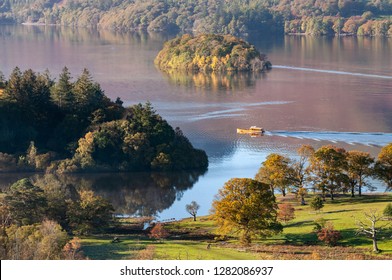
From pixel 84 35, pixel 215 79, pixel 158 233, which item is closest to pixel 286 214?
pixel 158 233

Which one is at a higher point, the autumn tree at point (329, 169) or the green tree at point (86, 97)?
the green tree at point (86, 97)

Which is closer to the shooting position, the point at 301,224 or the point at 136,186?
the point at 301,224

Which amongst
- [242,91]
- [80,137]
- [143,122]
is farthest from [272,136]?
[242,91]

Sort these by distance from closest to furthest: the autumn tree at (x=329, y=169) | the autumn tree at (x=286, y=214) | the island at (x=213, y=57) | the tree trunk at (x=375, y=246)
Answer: the tree trunk at (x=375, y=246), the autumn tree at (x=286, y=214), the autumn tree at (x=329, y=169), the island at (x=213, y=57)

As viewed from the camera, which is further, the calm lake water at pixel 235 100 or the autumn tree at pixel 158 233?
the calm lake water at pixel 235 100

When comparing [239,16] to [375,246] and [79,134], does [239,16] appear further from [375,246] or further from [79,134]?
[375,246]

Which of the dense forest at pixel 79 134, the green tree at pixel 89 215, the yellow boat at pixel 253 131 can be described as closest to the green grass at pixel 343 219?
the green tree at pixel 89 215

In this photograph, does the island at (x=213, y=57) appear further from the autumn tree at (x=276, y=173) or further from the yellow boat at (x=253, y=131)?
the autumn tree at (x=276, y=173)

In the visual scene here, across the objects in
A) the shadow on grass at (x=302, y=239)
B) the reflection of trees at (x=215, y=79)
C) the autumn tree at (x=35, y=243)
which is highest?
the autumn tree at (x=35, y=243)
